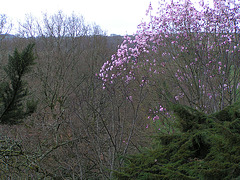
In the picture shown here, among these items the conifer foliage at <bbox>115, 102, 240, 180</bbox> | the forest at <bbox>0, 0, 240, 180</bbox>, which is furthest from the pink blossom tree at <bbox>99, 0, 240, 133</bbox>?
the conifer foliage at <bbox>115, 102, 240, 180</bbox>

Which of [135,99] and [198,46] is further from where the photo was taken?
[135,99]

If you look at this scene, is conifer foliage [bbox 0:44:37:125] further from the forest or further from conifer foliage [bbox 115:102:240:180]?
conifer foliage [bbox 115:102:240:180]

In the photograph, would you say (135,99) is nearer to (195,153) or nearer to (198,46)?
(198,46)

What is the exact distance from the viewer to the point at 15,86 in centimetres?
509

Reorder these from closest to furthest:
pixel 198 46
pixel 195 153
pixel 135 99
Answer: pixel 195 153
pixel 198 46
pixel 135 99

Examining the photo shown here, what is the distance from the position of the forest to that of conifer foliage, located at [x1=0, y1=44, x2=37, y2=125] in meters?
0.02

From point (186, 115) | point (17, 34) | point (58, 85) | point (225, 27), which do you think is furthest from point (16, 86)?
point (17, 34)

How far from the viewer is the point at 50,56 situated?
14586 millimetres

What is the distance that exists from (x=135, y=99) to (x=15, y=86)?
4.77 metres

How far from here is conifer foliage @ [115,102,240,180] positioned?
2266 millimetres

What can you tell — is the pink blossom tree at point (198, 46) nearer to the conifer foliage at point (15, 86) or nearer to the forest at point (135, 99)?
the forest at point (135, 99)

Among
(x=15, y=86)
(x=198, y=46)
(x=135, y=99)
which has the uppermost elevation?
(x=198, y=46)

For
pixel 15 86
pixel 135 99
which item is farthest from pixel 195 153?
pixel 135 99

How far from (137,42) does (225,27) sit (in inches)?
111
